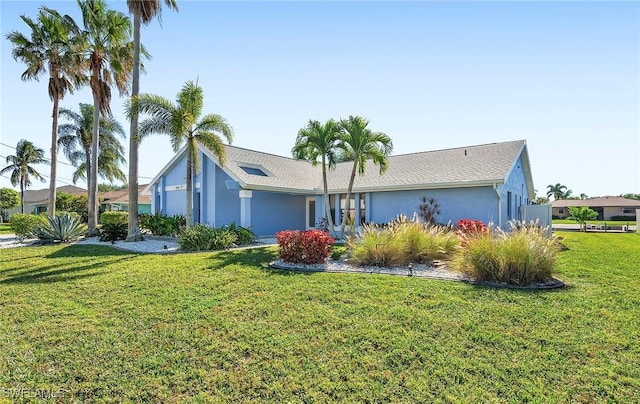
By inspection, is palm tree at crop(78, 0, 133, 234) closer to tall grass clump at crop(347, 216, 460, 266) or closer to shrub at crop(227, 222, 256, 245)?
shrub at crop(227, 222, 256, 245)

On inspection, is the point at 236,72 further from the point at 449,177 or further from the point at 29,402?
the point at 29,402

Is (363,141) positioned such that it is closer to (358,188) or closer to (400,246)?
(358,188)

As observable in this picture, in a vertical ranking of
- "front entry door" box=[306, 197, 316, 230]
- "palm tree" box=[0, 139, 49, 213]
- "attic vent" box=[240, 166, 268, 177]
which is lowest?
"front entry door" box=[306, 197, 316, 230]

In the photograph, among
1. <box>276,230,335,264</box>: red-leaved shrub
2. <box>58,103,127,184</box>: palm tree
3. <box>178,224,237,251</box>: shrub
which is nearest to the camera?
<box>276,230,335,264</box>: red-leaved shrub

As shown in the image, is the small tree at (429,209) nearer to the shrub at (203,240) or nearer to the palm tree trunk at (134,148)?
the shrub at (203,240)

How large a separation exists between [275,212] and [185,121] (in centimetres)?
820

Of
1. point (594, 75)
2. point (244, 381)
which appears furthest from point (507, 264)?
point (594, 75)

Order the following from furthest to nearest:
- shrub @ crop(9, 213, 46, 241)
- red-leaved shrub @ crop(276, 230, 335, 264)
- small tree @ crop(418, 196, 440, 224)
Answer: small tree @ crop(418, 196, 440, 224) < shrub @ crop(9, 213, 46, 241) < red-leaved shrub @ crop(276, 230, 335, 264)

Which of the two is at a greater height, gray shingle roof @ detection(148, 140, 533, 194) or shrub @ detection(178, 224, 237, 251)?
gray shingle roof @ detection(148, 140, 533, 194)

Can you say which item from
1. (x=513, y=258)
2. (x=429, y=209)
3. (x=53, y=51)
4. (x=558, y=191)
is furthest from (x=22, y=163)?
(x=558, y=191)

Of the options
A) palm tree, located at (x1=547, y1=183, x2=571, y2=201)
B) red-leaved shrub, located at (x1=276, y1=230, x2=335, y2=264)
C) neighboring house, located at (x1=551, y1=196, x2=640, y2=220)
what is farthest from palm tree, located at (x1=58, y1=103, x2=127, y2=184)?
palm tree, located at (x1=547, y1=183, x2=571, y2=201)

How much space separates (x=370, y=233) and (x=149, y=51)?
1762cm

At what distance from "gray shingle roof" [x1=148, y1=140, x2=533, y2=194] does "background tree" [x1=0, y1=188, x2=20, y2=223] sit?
41491 millimetres

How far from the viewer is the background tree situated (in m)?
47.9
